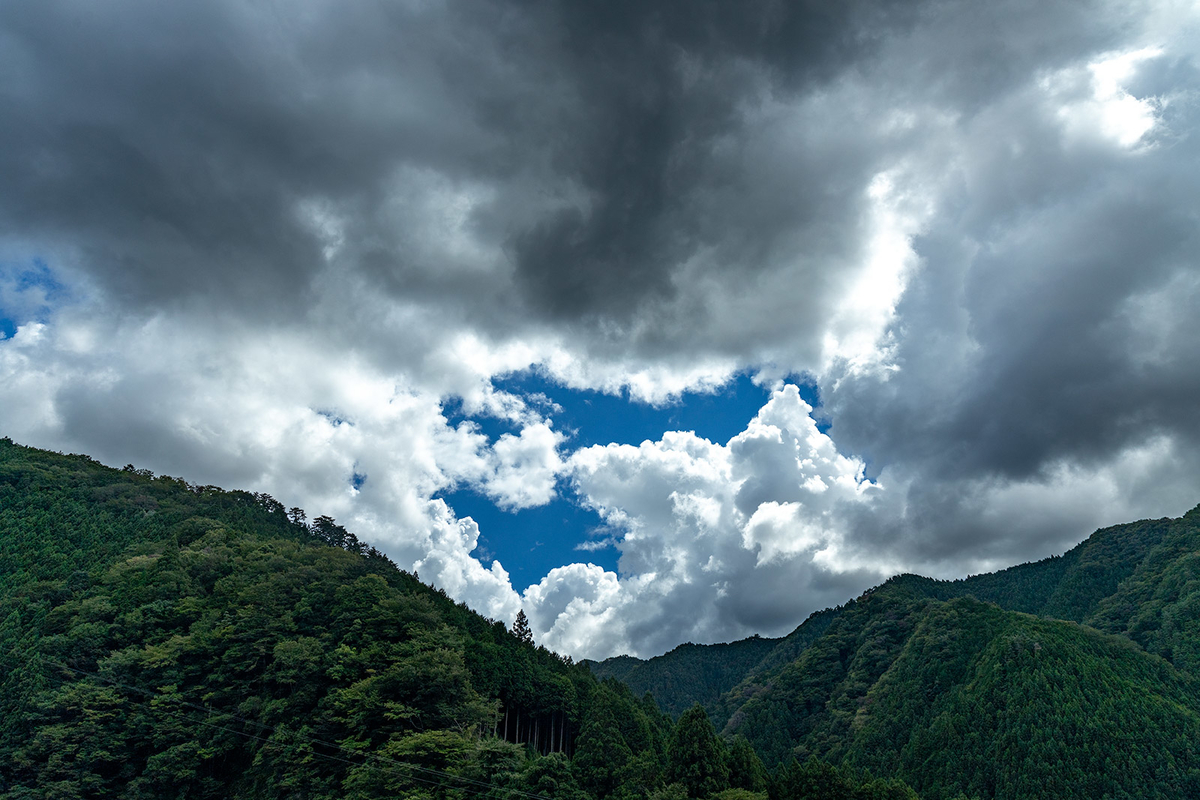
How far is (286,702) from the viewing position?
173ft

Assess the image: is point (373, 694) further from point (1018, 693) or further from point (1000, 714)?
point (1018, 693)

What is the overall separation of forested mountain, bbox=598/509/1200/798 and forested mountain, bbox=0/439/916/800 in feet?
183

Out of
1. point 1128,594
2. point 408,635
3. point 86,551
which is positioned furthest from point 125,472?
point 1128,594

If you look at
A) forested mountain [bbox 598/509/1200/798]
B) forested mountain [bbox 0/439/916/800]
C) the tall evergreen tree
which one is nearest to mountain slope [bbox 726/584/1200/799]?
forested mountain [bbox 598/509/1200/798]

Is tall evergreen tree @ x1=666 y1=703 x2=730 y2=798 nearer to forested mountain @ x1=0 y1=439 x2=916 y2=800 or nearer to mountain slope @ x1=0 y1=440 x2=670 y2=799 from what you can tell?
forested mountain @ x1=0 y1=439 x2=916 y2=800

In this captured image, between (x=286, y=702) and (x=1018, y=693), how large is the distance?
381 feet

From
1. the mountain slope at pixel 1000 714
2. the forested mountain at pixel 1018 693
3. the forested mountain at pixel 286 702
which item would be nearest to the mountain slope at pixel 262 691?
the forested mountain at pixel 286 702

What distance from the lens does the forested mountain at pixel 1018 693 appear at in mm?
92250

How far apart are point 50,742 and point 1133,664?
157 m

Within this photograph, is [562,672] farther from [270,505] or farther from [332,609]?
[270,505]

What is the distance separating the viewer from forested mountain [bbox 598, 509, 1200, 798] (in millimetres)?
92250

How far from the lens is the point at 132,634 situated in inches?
2424

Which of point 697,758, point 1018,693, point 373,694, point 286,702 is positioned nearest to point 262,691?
point 286,702

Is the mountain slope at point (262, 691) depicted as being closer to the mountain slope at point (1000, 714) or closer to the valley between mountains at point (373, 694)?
the valley between mountains at point (373, 694)
